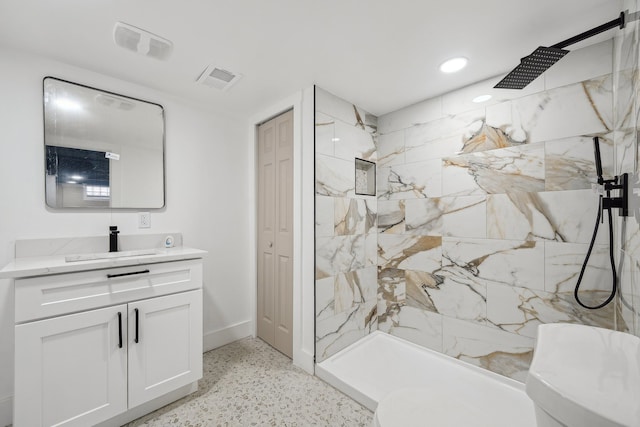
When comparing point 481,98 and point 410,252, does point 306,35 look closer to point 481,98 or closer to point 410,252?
point 481,98

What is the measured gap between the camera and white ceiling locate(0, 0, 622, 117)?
1283 mm

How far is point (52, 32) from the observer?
4.73 ft

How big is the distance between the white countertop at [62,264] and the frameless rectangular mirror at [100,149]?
419mm

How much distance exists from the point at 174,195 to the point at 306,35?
1.66m

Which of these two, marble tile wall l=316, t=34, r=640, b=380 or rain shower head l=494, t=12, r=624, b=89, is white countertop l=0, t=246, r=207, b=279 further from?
rain shower head l=494, t=12, r=624, b=89

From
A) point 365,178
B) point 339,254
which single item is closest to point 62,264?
point 339,254

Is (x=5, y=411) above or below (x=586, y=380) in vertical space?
below

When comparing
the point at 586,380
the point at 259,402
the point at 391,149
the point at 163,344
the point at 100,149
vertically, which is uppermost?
the point at 391,149

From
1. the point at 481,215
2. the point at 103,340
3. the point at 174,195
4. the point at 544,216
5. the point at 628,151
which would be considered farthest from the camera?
the point at 174,195

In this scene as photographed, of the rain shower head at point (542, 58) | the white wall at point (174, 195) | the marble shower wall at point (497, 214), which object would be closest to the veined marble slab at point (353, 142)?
the marble shower wall at point (497, 214)

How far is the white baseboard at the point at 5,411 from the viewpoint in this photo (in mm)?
1508

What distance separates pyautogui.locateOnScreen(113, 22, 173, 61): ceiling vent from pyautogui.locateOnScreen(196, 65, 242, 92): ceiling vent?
10.3 inches

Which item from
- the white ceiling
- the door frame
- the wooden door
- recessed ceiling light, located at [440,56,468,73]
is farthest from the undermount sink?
recessed ceiling light, located at [440,56,468,73]

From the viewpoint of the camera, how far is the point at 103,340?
56.1 inches
